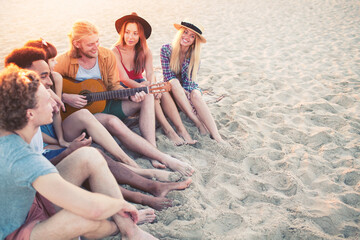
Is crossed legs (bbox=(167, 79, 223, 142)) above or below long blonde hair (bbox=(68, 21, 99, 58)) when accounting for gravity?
below

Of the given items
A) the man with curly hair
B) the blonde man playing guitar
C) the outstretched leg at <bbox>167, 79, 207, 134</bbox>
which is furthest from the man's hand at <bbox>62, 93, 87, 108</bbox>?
the man with curly hair

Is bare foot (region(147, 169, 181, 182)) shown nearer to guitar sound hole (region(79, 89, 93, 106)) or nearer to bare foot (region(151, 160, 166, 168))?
bare foot (region(151, 160, 166, 168))

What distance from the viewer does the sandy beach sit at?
217 cm

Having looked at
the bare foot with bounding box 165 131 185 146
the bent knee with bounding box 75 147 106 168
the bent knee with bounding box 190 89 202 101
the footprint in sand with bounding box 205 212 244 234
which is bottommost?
A: the footprint in sand with bounding box 205 212 244 234

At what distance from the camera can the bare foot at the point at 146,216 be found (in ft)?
6.81

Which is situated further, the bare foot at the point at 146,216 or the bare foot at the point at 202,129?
the bare foot at the point at 202,129

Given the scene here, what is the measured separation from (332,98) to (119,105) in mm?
2981

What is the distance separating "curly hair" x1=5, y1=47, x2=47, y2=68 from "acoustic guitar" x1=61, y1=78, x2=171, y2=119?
67 centimetres

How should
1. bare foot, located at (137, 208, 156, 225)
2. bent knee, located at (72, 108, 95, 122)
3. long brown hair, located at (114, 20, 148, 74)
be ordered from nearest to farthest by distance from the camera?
bare foot, located at (137, 208, 156, 225), bent knee, located at (72, 108, 95, 122), long brown hair, located at (114, 20, 148, 74)

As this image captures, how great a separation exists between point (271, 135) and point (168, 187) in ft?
4.93

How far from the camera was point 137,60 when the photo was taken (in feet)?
11.2

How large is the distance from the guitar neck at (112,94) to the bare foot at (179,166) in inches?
30.0

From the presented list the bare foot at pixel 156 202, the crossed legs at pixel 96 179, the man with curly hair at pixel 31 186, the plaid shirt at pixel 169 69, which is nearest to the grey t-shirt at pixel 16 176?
the man with curly hair at pixel 31 186

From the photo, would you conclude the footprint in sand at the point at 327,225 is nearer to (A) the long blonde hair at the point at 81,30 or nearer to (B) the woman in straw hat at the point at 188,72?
(B) the woman in straw hat at the point at 188,72
